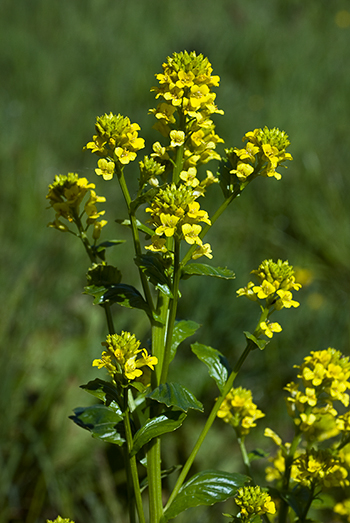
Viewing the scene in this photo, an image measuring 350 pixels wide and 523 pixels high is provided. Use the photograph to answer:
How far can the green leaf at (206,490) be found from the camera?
32.9 inches

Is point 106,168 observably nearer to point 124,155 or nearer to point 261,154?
point 124,155

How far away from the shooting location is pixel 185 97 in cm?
81

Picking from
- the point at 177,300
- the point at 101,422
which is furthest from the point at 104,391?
the point at 177,300

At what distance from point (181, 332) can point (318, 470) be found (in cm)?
38

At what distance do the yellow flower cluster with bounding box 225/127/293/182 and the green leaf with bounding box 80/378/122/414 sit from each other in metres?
0.46

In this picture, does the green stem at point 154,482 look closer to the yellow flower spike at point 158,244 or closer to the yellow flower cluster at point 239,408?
the yellow flower cluster at point 239,408

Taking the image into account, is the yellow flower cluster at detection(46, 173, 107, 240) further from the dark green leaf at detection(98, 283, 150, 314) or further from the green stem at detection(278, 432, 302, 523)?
the green stem at detection(278, 432, 302, 523)

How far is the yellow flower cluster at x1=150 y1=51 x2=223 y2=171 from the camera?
0.81 meters

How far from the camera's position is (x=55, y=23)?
7.34 metres

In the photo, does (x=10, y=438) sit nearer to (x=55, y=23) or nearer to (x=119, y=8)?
(x=55, y=23)

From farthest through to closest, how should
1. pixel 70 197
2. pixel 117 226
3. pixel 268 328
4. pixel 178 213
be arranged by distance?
pixel 117 226 < pixel 70 197 < pixel 268 328 < pixel 178 213

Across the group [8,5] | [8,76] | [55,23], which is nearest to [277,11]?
[55,23]

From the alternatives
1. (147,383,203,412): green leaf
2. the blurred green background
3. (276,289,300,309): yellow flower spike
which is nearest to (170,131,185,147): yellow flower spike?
(276,289,300,309): yellow flower spike

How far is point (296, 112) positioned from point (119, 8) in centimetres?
487
